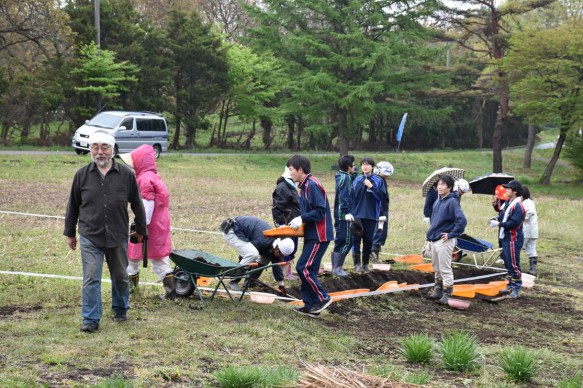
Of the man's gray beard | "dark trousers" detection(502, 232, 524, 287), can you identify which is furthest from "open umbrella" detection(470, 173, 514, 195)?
the man's gray beard

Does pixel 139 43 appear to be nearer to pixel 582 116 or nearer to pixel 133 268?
pixel 582 116

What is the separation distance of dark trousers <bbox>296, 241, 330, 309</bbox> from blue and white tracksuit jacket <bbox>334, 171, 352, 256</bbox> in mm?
2517

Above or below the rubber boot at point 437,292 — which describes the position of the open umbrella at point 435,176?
above

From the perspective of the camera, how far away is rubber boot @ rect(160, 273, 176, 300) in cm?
809

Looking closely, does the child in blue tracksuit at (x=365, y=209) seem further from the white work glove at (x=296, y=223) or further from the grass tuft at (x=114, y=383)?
the grass tuft at (x=114, y=383)

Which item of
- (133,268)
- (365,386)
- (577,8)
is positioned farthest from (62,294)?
(577,8)

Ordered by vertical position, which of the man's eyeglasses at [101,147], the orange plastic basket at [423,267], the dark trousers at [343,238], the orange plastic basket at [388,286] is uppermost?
the man's eyeglasses at [101,147]

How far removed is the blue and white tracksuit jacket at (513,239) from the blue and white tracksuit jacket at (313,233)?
400 centimetres

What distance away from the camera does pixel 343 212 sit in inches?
436

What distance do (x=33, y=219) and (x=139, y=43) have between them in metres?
24.5

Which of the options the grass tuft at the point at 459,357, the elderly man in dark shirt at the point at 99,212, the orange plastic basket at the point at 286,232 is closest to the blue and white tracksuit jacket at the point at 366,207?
the orange plastic basket at the point at 286,232

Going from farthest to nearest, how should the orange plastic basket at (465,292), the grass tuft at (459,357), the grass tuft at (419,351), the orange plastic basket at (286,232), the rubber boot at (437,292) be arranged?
1. the orange plastic basket at (465,292)
2. the rubber boot at (437,292)
3. the orange plastic basket at (286,232)
4. the grass tuft at (419,351)
5. the grass tuft at (459,357)

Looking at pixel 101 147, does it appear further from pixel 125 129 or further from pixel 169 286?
pixel 125 129

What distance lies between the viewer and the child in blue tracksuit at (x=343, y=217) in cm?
1070
